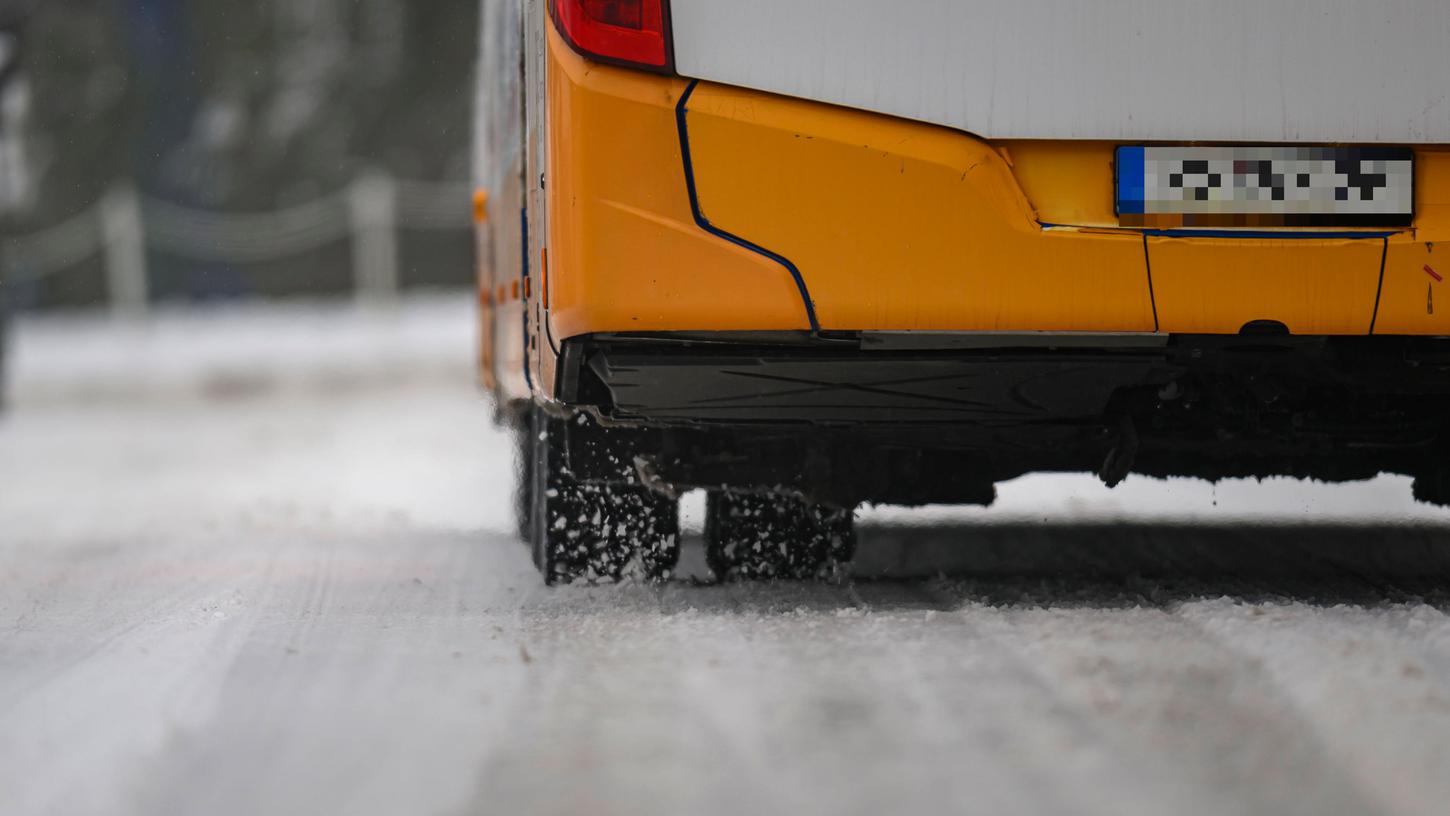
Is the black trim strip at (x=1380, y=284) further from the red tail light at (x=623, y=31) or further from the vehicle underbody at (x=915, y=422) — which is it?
the red tail light at (x=623, y=31)

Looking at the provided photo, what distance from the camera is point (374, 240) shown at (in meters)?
20.6

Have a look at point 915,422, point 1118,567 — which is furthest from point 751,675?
point 1118,567

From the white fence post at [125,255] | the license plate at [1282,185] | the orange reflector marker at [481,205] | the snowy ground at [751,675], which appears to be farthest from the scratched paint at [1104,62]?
the white fence post at [125,255]

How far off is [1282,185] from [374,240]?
18265 millimetres

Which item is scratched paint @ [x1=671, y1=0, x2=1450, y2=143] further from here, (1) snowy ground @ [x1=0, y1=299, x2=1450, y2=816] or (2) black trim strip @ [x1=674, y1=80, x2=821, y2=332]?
(1) snowy ground @ [x1=0, y1=299, x2=1450, y2=816]

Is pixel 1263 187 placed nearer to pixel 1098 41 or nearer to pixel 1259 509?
pixel 1098 41

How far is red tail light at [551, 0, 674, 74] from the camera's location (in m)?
3.14

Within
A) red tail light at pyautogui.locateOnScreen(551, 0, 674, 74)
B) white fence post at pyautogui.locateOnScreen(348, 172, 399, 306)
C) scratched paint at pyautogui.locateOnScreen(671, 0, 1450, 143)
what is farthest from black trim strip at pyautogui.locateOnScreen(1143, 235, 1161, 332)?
white fence post at pyautogui.locateOnScreen(348, 172, 399, 306)

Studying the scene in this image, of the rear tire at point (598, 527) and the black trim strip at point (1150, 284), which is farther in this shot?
the rear tire at point (598, 527)

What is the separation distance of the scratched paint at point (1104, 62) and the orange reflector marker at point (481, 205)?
3.07 meters

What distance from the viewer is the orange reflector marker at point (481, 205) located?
6.18m

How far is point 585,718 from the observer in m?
2.58

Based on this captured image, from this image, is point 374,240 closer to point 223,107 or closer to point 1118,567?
point 223,107

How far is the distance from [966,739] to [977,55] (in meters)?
1.39
